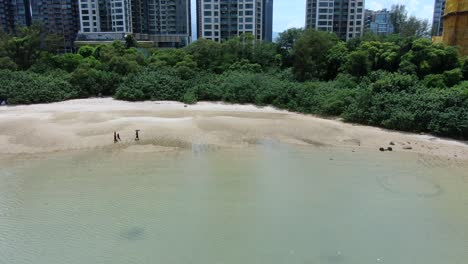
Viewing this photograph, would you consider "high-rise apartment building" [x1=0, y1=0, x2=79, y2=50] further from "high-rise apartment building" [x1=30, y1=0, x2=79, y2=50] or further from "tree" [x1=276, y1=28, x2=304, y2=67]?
"tree" [x1=276, y1=28, x2=304, y2=67]

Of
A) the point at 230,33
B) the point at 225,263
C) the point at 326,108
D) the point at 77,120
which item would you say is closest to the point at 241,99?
the point at 326,108

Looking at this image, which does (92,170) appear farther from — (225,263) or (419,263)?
(419,263)

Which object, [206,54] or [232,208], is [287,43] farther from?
[232,208]

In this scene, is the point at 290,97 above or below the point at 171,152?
above

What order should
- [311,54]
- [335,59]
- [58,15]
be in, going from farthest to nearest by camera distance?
[58,15] → [311,54] → [335,59]

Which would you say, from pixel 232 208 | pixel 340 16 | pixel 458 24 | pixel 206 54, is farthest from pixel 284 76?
pixel 340 16

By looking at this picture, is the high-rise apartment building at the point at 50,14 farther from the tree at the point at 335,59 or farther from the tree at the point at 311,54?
the tree at the point at 335,59
